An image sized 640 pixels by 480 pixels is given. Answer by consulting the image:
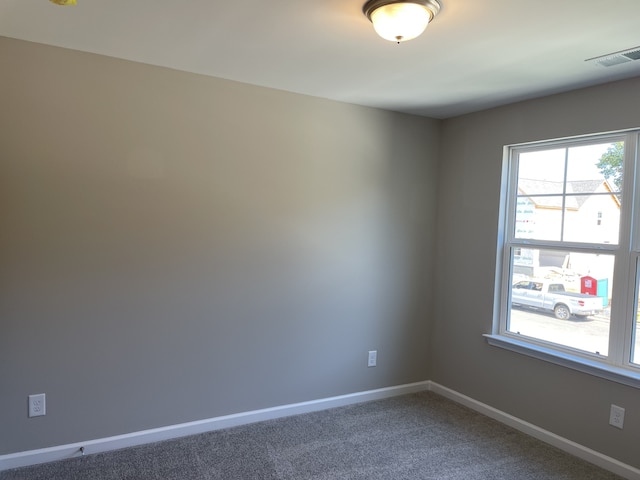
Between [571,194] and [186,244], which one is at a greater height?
[571,194]

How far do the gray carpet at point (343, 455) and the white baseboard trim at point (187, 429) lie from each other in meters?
0.05

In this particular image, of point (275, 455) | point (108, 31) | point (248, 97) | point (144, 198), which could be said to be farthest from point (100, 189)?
point (275, 455)

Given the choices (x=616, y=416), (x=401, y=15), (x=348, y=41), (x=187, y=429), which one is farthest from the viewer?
(x=187, y=429)

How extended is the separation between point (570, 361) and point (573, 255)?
695 mm

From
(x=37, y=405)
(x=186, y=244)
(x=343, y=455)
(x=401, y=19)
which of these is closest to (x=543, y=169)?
(x=401, y=19)

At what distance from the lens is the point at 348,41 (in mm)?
2246

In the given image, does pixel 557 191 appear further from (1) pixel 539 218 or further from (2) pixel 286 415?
(2) pixel 286 415

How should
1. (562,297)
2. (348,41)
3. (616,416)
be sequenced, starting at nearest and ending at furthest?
(348,41) < (616,416) < (562,297)

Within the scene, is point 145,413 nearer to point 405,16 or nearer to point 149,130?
point 149,130

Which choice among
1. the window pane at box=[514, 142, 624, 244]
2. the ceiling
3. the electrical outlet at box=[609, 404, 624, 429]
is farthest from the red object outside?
the ceiling

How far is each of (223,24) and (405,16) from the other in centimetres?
86

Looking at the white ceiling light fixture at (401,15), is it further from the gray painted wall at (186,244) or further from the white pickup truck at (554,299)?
the white pickup truck at (554,299)

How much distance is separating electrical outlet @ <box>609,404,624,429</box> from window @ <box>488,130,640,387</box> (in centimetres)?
21

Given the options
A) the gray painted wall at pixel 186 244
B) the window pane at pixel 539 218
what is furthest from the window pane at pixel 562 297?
the gray painted wall at pixel 186 244
